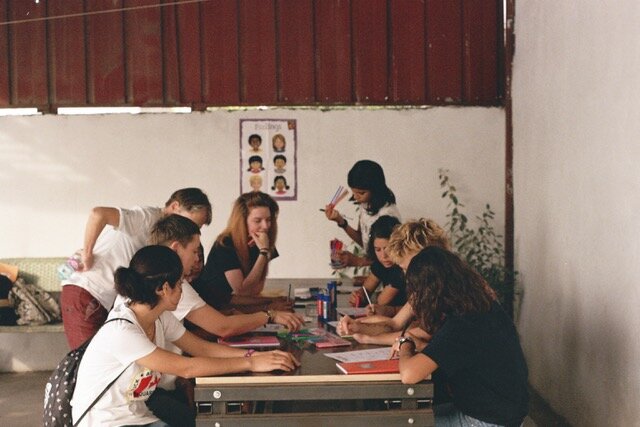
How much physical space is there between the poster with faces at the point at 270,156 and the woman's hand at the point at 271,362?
362cm

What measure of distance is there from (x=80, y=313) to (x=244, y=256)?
3.30ft

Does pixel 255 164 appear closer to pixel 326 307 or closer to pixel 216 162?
pixel 216 162

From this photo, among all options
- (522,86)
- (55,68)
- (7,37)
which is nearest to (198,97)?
(55,68)

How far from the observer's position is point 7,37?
6.44 meters

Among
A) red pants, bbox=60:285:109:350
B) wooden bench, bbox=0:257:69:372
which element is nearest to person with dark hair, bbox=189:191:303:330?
red pants, bbox=60:285:109:350

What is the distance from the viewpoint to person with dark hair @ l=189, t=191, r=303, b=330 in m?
4.53

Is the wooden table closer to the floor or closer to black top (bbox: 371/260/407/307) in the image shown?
black top (bbox: 371/260/407/307)

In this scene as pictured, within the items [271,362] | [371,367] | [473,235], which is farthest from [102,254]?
[473,235]

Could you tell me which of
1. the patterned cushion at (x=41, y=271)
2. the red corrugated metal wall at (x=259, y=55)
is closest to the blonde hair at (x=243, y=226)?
the red corrugated metal wall at (x=259, y=55)

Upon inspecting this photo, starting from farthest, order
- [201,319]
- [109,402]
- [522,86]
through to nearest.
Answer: [522,86], [201,319], [109,402]

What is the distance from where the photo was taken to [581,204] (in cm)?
437

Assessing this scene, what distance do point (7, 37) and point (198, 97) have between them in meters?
1.66

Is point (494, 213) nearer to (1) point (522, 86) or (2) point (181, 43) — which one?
(1) point (522, 86)

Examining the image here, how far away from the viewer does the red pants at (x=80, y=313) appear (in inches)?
165
